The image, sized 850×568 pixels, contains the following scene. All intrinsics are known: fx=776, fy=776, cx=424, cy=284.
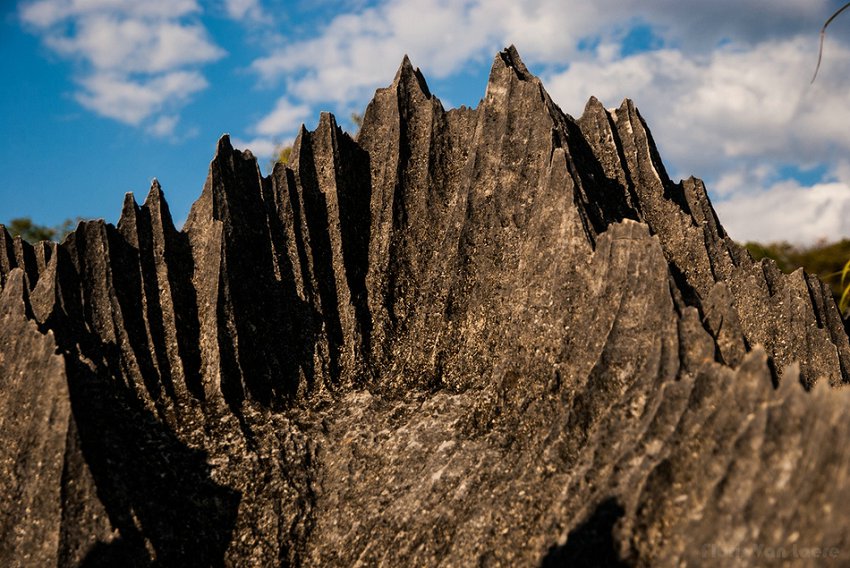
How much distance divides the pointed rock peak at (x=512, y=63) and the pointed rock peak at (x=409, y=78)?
2976mm

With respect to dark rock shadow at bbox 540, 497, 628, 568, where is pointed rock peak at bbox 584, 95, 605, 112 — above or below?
above

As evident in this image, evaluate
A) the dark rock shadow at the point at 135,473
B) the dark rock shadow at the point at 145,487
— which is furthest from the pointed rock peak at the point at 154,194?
the dark rock shadow at the point at 145,487

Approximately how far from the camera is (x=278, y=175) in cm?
2748

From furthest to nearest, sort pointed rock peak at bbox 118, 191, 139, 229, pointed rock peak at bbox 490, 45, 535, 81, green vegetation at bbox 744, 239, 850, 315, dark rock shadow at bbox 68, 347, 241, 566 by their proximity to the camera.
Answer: green vegetation at bbox 744, 239, 850, 315 < pointed rock peak at bbox 490, 45, 535, 81 < pointed rock peak at bbox 118, 191, 139, 229 < dark rock shadow at bbox 68, 347, 241, 566

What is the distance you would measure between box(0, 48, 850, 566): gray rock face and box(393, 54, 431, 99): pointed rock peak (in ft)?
0.41

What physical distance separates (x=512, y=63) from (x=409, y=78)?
13.0ft

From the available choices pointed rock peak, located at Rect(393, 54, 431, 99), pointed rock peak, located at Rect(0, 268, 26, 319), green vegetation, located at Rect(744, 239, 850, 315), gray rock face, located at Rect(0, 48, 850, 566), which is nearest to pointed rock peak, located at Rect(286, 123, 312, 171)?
gray rock face, located at Rect(0, 48, 850, 566)

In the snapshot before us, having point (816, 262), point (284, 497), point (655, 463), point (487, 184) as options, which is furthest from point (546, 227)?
point (816, 262)

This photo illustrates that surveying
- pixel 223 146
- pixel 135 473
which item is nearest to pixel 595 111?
pixel 223 146

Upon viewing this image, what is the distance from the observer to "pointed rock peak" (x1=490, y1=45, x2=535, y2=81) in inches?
1114

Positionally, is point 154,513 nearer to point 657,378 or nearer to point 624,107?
point 657,378

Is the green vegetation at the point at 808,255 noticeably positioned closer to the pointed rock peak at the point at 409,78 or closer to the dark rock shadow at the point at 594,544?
the pointed rock peak at the point at 409,78

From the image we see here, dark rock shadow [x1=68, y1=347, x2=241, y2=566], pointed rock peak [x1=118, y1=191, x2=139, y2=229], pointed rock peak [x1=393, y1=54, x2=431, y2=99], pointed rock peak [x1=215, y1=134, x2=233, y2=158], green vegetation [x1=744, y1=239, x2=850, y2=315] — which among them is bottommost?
dark rock shadow [x1=68, y1=347, x2=241, y2=566]

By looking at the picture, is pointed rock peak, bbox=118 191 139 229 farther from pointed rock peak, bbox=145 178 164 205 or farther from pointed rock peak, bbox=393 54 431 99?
pointed rock peak, bbox=393 54 431 99
